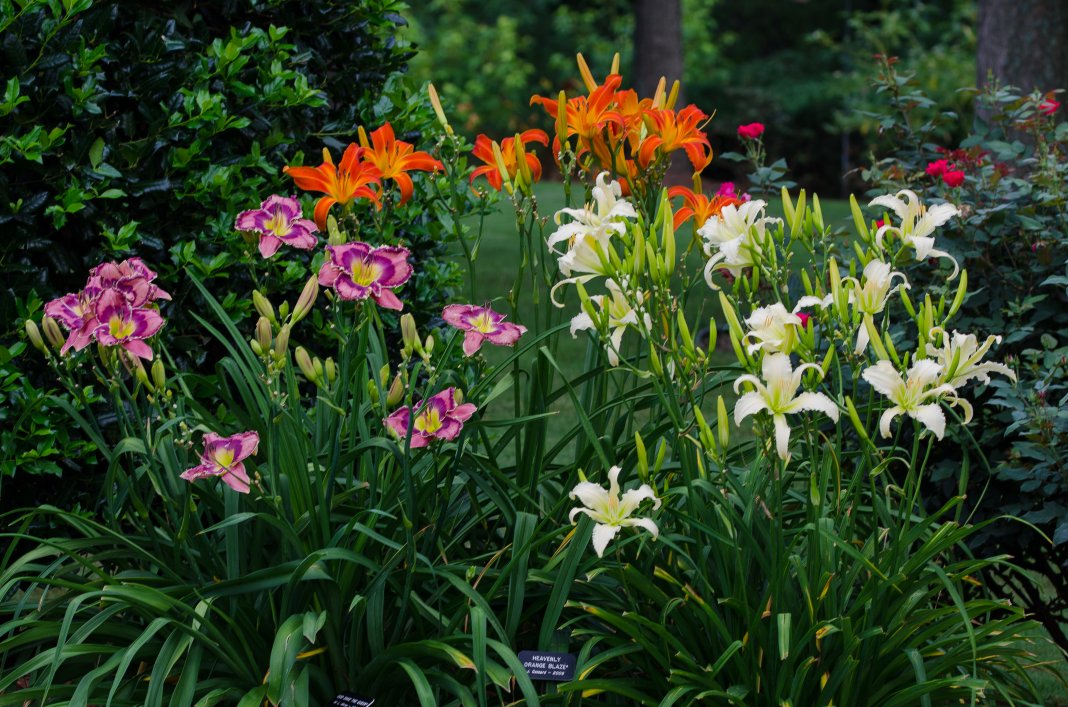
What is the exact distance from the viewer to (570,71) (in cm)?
Answer: 2170

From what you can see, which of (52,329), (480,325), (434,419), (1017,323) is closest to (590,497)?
(434,419)

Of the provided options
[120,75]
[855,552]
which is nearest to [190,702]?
[855,552]

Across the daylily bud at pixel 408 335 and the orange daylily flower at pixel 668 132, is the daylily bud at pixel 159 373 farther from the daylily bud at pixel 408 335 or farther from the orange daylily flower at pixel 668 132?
the orange daylily flower at pixel 668 132

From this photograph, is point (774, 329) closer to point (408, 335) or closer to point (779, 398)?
point (779, 398)

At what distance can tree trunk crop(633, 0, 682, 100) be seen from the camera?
13.1 metres

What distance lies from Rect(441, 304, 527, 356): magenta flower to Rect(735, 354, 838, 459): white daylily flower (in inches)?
24.5

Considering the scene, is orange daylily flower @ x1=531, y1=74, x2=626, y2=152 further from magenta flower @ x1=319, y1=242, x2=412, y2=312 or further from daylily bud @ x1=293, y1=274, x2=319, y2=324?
daylily bud @ x1=293, y1=274, x2=319, y2=324

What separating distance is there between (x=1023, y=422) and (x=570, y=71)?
19.4 m

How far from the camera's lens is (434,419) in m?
2.45

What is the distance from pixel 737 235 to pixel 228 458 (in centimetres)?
109

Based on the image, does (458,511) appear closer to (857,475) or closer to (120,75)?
(857,475)

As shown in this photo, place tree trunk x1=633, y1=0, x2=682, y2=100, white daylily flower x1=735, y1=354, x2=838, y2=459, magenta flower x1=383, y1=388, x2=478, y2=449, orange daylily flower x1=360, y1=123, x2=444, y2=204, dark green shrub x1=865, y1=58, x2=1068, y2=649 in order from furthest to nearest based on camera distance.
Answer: tree trunk x1=633, y1=0, x2=682, y2=100, dark green shrub x1=865, y1=58, x2=1068, y2=649, orange daylily flower x1=360, y1=123, x2=444, y2=204, magenta flower x1=383, y1=388, x2=478, y2=449, white daylily flower x1=735, y1=354, x2=838, y2=459

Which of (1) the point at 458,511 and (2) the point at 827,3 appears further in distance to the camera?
(2) the point at 827,3

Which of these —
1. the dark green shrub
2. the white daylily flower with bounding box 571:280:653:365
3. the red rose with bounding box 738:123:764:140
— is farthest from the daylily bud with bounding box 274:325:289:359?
the red rose with bounding box 738:123:764:140
